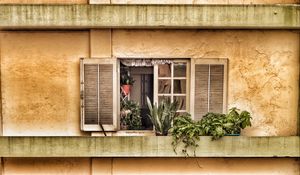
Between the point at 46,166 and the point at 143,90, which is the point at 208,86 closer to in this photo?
the point at 143,90

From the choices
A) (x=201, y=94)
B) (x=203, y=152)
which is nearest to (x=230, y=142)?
(x=203, y=152)

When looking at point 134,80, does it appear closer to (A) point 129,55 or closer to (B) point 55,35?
(A) point 129,55

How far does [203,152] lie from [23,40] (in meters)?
2.80

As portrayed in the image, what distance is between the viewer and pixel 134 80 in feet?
16.1

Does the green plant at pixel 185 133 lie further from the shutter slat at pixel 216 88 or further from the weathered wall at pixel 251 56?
the weathered wall at pixel 251 56

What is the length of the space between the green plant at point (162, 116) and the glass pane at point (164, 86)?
0.25 m

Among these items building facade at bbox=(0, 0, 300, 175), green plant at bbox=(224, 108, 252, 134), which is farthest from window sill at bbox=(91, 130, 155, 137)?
green plant at bbox=(224, 108, 252, 134)

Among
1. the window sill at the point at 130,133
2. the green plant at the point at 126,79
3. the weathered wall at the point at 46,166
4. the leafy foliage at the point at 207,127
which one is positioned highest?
the green plant at the point at 126,79

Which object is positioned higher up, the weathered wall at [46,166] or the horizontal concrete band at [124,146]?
the horizontal concrete band at [124,146]

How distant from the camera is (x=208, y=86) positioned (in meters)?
4.72

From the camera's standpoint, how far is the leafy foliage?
14.6 feet

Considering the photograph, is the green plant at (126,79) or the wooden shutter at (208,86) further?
the green plant at (126,79)

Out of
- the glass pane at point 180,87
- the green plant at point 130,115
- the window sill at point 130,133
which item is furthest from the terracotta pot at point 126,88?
the glass pane at point 180,87

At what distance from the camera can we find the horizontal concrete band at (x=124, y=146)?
4496 millimetres
